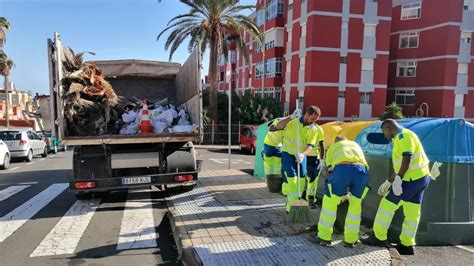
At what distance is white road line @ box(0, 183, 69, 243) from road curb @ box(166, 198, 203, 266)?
247cm

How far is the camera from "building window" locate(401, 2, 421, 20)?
3303 cm

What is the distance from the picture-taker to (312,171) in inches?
257

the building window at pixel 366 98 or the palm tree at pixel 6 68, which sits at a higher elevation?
the palm tree at pixel 6 68

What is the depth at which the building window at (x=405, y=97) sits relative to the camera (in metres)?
33.6

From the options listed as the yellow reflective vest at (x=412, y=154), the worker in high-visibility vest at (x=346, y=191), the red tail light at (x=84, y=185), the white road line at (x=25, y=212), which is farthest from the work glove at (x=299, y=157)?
the white road line at (x=25, y=212)

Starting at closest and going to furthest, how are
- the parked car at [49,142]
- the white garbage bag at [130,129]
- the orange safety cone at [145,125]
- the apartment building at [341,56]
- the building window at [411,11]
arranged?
the orange safety cone at [145,125], the white garbage bag at [130,129], the parked car at [49,142], the apartment building at [341,56], the building window at [411,11]

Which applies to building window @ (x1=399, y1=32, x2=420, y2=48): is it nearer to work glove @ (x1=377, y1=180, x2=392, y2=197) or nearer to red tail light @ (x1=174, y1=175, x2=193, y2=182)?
red tail light @ (x1=174, y1=175, x2=193, y2=182)

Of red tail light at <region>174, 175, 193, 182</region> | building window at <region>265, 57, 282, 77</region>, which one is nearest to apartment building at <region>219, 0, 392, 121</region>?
building window at <region>265, 57, 282, 77</region>

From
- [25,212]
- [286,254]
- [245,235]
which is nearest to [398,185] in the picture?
[286,254]

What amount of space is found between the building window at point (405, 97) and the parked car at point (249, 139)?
63.9 ft

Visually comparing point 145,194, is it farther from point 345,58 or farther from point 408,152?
point 345,58

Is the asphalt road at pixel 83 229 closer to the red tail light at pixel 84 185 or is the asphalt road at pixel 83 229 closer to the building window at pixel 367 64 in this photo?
the red tail light at pixel 84 185

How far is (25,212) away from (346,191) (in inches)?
235

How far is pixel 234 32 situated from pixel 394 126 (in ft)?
69.2
